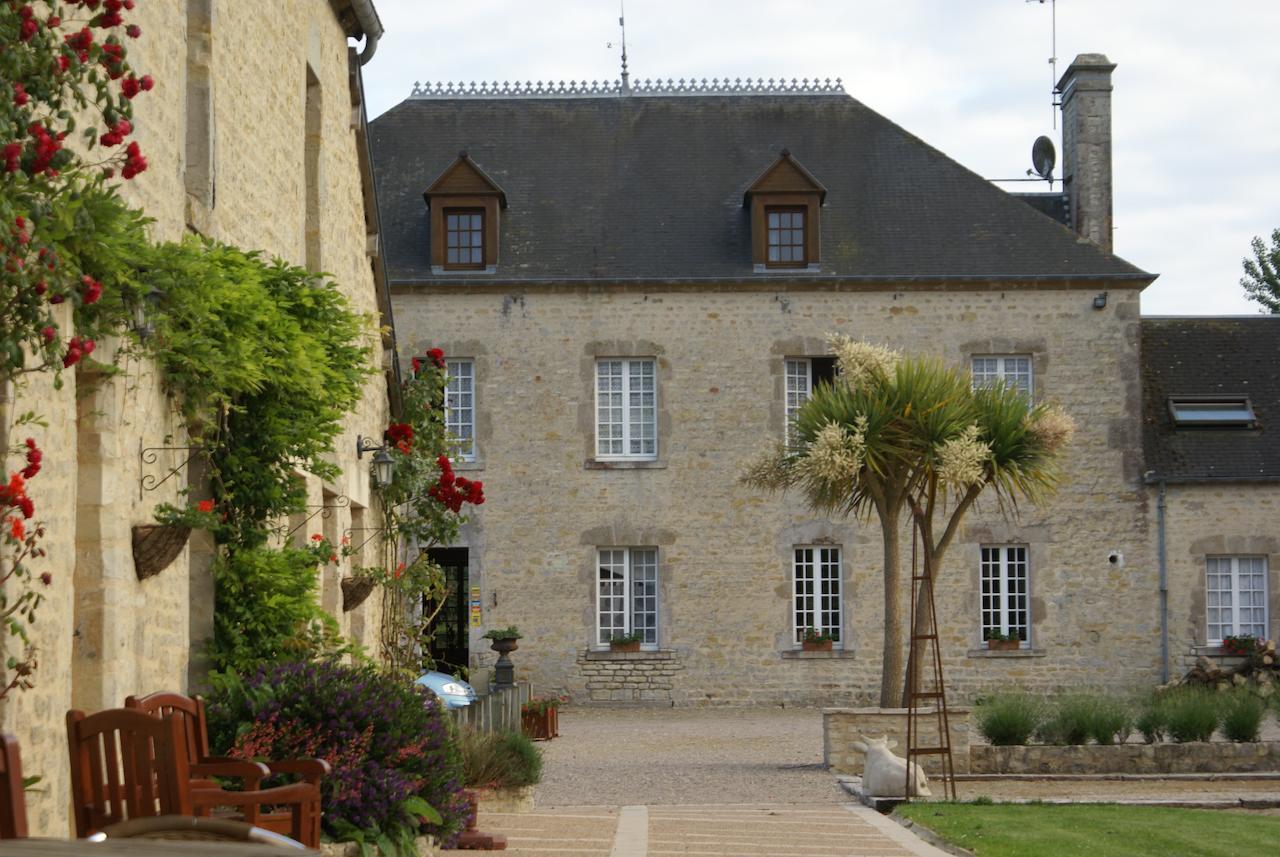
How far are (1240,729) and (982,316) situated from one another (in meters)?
8.16

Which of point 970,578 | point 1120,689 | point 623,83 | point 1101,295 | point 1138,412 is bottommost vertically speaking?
point 1120,689

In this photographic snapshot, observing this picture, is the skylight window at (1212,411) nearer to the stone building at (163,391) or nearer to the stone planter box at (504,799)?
the stone building at (163,391)

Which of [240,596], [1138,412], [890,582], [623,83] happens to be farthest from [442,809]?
[623,83]

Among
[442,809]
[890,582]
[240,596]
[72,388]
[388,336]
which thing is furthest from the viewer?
[890,582]

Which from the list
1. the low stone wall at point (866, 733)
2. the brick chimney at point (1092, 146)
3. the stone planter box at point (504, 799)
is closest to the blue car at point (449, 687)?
the low stone wall at point (866, 733)

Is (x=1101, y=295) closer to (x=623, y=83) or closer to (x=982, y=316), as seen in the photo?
(x=982, y=316)

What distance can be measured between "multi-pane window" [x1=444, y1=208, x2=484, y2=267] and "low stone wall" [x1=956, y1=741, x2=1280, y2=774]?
10.2 metres

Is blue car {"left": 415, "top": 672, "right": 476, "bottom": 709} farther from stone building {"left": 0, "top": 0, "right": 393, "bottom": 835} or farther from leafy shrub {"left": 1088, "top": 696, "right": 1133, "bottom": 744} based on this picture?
leafy shrub {"left": 1088, "top": 696, "right": 1133, "bottom": 744}

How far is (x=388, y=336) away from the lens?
1402 centimetres

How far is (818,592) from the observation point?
71.3ft

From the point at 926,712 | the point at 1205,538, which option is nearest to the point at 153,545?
the point at 926,712

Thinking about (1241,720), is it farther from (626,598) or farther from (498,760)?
(626,598)

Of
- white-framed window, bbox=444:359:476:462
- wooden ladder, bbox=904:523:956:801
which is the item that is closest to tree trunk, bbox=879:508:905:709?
wooden ladder, bbox=904:523:956:801

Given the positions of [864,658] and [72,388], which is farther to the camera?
[864,658]
